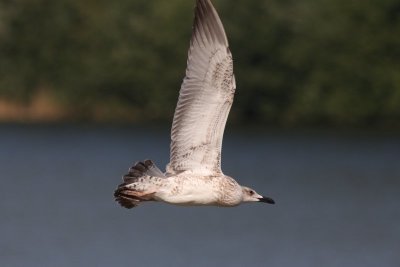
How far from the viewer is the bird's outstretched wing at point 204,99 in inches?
382

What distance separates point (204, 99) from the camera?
9828 millimetres

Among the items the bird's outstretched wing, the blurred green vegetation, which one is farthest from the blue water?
the bird's outstretched wing

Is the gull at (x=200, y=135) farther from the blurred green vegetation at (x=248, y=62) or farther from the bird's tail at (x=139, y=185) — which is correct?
the blurred green vegetation at (x=248, y=62)

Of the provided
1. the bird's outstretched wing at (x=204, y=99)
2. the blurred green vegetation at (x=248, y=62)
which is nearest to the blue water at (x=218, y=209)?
the blurred green vegetation at (x=248, y=62)

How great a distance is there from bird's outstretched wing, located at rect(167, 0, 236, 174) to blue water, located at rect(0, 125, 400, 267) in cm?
1050

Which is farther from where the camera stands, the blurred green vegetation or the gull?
the blurred green vegetation

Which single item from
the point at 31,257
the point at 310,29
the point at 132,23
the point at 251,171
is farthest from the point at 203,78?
the point at 132,23

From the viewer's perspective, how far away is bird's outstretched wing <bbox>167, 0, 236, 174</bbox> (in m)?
9.71

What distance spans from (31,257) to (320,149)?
18.8m

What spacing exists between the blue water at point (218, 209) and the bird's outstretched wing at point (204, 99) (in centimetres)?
1050

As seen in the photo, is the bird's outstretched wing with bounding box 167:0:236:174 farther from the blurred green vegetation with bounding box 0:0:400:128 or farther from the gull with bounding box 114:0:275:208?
the blurred green vegetation with bounding box 0:0:400:128

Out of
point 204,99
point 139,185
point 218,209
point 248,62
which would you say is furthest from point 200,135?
point 248,62

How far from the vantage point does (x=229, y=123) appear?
1780 inches

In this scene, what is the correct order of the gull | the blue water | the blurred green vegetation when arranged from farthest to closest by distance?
the blurred green vegetation → the blue water → the gull
